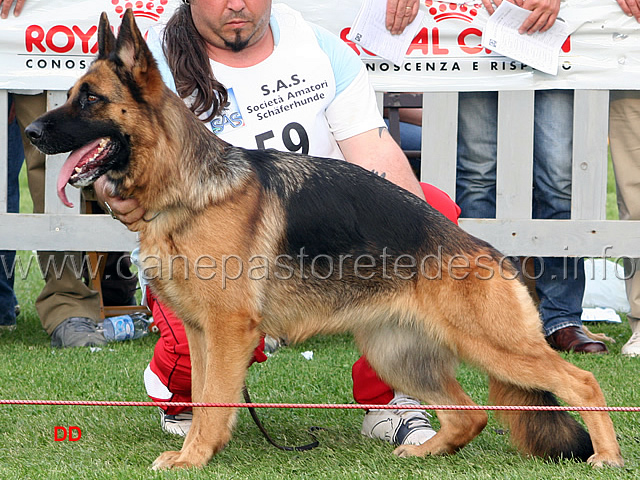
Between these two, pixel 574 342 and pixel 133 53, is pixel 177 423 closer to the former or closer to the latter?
pixel 133 53

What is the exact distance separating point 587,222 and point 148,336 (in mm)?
2811

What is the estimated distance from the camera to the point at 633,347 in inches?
183

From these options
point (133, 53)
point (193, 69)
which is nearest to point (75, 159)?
point (133, 53)

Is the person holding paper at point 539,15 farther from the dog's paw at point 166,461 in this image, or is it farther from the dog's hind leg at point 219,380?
the dog's paw at point 166,461

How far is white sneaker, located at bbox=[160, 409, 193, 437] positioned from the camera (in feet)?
11.1

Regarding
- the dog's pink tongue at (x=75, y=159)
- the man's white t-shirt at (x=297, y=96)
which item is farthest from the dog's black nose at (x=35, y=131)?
the man's white t-shirt at (x=297, y=96)

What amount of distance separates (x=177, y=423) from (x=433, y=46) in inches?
105

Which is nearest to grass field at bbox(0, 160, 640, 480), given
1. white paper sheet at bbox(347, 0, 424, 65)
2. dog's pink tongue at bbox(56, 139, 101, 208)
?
dog's pink tongue at bbox(56, 139, 101, 208)

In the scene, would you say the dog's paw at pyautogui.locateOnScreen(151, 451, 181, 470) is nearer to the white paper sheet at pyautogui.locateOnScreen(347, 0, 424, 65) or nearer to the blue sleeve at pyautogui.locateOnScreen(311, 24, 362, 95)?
the blue sleeve at pyautogui.locateOnScreen(311, 24, 362, 95)

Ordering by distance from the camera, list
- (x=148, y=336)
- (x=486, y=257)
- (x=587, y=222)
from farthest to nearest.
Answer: (x=148, y=336)
(x=587, y=222)
(x=486, y=257)

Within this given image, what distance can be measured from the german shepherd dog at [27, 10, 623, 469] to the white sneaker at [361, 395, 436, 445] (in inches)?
7.7

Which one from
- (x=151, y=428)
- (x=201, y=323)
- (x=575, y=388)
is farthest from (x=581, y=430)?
(x=151, y=428)

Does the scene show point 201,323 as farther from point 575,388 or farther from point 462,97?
point 462,97

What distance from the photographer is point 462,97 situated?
4.93 metres
